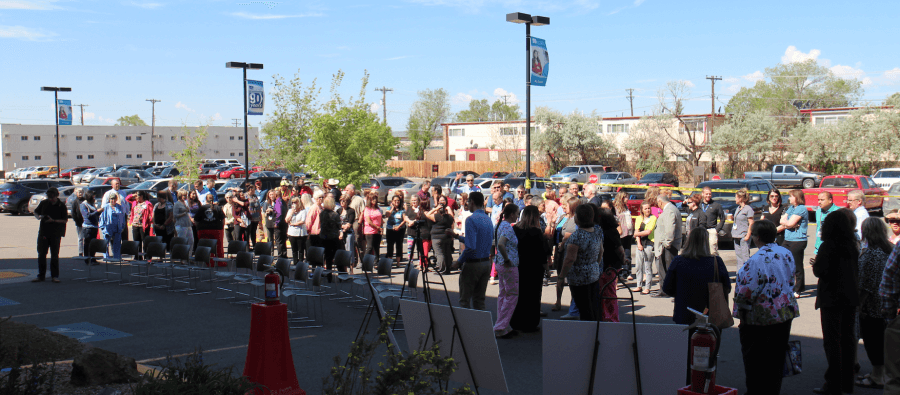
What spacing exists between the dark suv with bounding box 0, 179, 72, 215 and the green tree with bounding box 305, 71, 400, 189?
15207 millimetres

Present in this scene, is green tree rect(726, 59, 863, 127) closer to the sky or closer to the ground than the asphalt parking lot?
closer to the sky

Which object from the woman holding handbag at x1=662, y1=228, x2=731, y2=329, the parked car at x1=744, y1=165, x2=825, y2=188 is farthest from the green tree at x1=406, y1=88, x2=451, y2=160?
the woman holding handbag at x1=662, y1=228, x2=731, y2=329

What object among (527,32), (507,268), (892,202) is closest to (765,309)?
(507,268)

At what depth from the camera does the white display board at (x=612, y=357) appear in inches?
157

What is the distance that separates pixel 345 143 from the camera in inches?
865

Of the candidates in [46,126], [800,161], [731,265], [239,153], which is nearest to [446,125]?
[800,161]

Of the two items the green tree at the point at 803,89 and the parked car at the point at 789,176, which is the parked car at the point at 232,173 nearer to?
the parked car at the point at 789,176

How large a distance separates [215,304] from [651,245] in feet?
23.5

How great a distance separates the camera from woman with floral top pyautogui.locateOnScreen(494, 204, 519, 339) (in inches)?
313

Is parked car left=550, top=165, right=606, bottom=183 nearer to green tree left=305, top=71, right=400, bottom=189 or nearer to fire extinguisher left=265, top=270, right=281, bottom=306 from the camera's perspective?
green tree left=305, top=71, right=400, bottom=189

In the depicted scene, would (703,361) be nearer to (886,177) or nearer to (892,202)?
(892,202)

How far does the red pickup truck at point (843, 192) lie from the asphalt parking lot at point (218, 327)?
11465 millimetres

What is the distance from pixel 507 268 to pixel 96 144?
102292 mm

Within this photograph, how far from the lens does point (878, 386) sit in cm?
600
